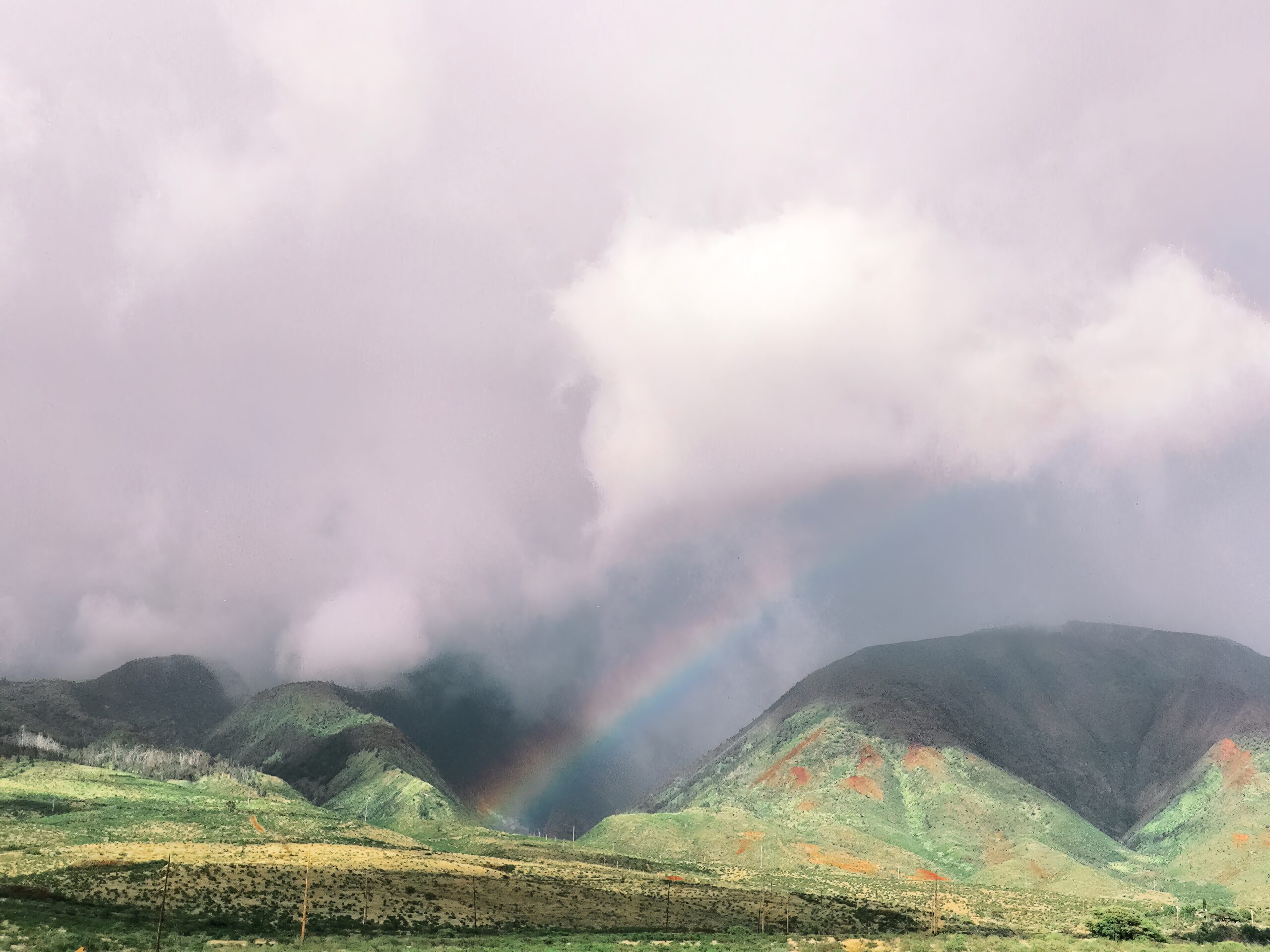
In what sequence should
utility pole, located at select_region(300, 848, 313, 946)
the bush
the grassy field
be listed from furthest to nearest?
the bush
the grassy field
utility pole, located at select_region(300, 848, 313, 946)

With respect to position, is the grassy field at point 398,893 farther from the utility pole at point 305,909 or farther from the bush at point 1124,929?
the bush at point 1124,929

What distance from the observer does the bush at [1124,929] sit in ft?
319

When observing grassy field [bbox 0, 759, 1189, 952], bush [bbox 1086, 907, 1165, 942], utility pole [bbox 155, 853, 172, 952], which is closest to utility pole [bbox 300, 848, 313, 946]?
grassy field [bbox 0, 759, 1189, 952]

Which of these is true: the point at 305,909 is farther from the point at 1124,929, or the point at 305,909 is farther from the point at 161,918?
the point at 1124,929

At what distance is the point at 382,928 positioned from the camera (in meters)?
96.6

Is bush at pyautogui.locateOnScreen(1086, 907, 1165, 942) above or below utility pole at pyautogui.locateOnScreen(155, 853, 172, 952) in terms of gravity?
below

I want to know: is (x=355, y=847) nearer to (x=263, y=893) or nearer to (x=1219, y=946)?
(x=263, y=893)

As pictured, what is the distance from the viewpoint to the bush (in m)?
97.3

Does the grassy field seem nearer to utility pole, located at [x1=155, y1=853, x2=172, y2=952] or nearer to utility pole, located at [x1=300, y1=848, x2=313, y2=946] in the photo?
utility pole, located at [x1=300, y1=848, x2=313, y2=946]

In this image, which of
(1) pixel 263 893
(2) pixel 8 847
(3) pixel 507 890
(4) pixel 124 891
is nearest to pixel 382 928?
(1) pixel 263 893

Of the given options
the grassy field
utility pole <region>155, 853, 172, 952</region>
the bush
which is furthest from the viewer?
the bush

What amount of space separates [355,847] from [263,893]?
77289 mm

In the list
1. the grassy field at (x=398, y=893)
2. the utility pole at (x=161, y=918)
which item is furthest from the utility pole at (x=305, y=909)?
the utility pole at (x=161, y=918)

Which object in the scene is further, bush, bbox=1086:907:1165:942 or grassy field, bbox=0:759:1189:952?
bush, bbox=1086:907:1165:942
